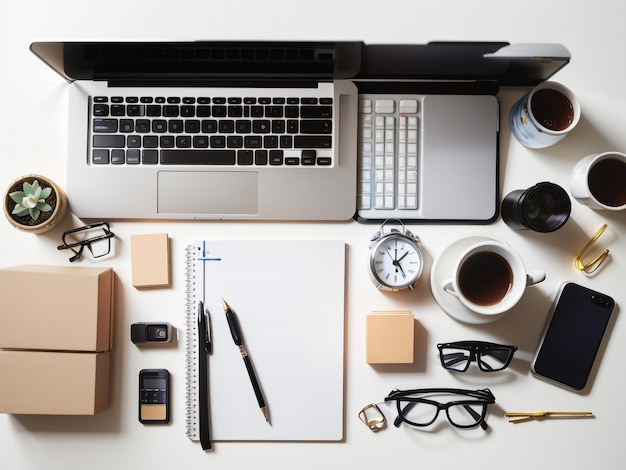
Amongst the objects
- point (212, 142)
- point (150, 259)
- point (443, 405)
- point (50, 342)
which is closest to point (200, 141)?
point (212, 142)

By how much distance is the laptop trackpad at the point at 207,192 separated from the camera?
849 mm

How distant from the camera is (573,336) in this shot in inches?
34.4

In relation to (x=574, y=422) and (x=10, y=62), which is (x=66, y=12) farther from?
(x=574, y=422)

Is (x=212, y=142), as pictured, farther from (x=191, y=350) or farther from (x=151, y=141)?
(x=191, y=350)

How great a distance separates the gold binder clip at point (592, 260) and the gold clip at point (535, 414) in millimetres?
289

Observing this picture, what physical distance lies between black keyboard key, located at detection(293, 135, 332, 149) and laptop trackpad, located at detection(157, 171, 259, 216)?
103 mm

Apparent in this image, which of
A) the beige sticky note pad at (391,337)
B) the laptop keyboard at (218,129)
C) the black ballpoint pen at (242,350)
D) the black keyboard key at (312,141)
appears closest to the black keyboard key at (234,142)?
the laptop keyboard at (218,129)

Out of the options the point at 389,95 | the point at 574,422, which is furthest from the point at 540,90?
the point at 574,422

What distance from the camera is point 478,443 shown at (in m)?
0.88

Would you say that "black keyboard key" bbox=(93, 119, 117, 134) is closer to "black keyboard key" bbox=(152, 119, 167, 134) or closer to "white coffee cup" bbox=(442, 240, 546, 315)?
"black keyboard key" bbox=(152, 119, 167, 134)

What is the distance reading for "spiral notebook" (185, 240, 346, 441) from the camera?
87cm

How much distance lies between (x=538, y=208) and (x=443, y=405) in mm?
432

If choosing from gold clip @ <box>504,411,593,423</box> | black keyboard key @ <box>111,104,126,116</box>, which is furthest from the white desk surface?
black keyboard key @ <box>111,104,126,116</box>

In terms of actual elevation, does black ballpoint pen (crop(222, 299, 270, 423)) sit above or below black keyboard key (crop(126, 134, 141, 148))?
below
